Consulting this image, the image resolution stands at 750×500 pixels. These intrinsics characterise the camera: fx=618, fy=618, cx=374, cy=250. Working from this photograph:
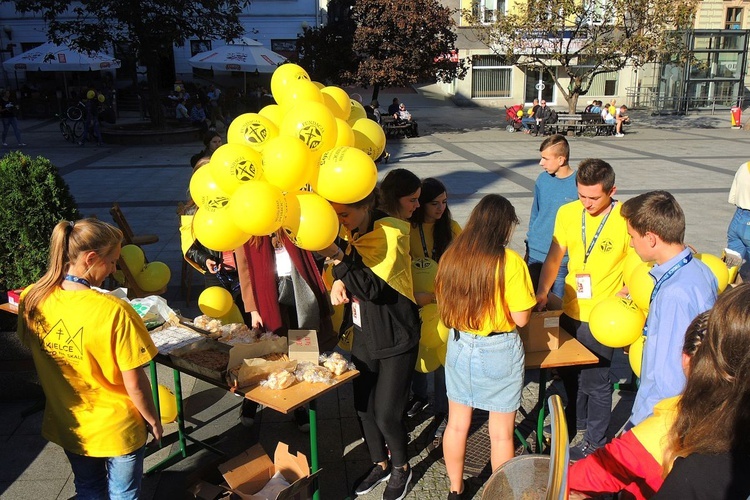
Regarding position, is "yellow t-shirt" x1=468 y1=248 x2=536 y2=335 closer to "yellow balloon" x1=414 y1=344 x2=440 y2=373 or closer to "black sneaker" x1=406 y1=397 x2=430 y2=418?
"yellow balloon" x1=414 y1=344 x2=440 y2=373

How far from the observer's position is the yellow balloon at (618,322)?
11.1ft

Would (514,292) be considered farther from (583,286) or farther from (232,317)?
(232,317)

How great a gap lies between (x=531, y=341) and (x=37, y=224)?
355 cm

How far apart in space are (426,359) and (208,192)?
163cm

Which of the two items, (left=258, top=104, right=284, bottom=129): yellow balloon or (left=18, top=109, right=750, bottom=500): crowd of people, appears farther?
(left=258, top=104, right=284, bottom=129): yellow balloon

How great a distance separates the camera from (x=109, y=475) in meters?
2.77

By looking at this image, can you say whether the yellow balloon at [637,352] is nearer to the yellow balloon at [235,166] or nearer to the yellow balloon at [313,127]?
the yellow balloon at [313,127]

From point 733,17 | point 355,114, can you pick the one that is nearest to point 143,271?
point 355,114

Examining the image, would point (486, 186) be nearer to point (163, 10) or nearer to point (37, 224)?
point (37, 224)

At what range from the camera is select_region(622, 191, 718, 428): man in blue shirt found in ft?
8.46

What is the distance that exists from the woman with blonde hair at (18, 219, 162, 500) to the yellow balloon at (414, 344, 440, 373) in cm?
160

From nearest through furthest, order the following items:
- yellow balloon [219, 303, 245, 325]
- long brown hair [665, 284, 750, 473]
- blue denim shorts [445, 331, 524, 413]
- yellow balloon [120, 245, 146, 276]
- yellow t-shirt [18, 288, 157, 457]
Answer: long brown hair [665, 284, 750, 473] → yellow t-shirt [18, 288, 157, 457] → blue denim shorts [445, 331, 524, 413] → yellow balloon [219, 303, 245, 325] → yellow balloon [120, 245, 146, 276]

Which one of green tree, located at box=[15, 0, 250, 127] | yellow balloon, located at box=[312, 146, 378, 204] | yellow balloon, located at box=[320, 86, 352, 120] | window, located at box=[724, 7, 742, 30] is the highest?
window, located at box=[724, 7, 742, 30]

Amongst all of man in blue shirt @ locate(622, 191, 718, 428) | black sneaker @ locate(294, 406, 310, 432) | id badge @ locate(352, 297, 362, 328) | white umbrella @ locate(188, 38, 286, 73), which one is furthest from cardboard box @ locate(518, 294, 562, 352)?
white umbrella @ locate(188, 38, 286, 73)
